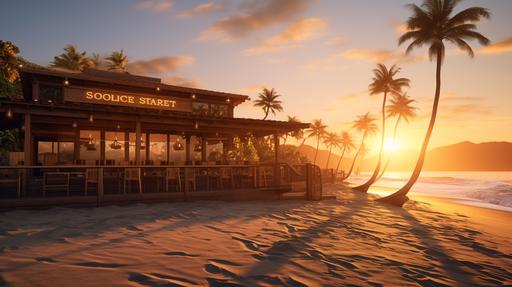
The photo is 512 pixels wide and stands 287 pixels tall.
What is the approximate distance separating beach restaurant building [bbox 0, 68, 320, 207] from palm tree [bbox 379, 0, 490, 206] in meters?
11.1

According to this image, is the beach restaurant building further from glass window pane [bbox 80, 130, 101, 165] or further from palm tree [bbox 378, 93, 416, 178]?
palm tree [bbox 378, 93, 416, 178]

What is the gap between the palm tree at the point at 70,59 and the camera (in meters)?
41.0

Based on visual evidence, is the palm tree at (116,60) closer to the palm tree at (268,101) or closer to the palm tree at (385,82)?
the palm tree at (268,101)

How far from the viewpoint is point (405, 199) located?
19.7m

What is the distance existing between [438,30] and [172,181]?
65.8 ft

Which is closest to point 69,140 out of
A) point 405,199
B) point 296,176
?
point 296,176

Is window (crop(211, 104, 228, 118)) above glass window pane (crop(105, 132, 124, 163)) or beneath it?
above

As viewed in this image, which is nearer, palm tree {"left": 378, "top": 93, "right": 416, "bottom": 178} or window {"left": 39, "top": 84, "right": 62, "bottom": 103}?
window {"left": 39, "top": 84, "right": 62, "bottom": 103}

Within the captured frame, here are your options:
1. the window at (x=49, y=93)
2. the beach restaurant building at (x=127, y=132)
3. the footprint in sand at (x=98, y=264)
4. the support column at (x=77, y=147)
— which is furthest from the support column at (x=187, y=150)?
the footprint in sand at (x=98, y=264)

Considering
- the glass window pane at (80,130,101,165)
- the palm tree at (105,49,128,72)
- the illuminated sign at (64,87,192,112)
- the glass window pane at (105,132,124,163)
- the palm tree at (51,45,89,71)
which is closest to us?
the illuminated sign at (64,87,192,112)

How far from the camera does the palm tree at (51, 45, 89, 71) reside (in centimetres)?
4103

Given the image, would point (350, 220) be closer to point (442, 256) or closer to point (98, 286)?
point (442, 256)

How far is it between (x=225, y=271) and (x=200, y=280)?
0.47 metres

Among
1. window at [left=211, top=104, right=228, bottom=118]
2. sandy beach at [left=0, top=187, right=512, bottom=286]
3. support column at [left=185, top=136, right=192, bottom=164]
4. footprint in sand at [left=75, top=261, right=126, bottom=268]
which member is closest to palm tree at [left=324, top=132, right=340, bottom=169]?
window at [left=211, top=104, right=228, bottom=118]
